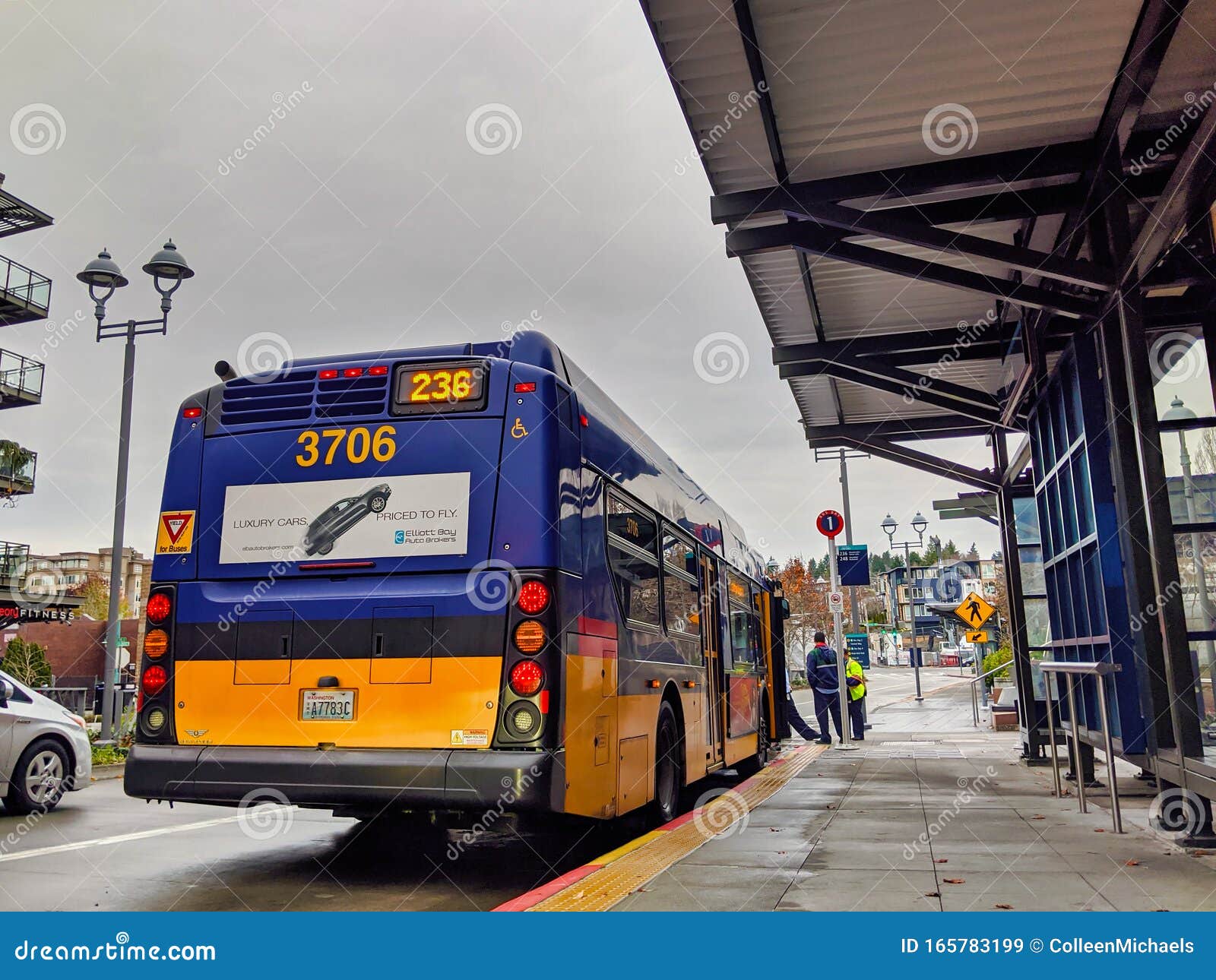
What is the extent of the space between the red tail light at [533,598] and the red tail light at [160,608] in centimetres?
229

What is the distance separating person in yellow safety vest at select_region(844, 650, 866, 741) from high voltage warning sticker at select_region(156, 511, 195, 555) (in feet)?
45.4

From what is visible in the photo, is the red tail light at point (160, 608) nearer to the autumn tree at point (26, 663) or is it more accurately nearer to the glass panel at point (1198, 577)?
the glass panel at point (1198, 577)

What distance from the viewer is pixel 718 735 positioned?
10.7m

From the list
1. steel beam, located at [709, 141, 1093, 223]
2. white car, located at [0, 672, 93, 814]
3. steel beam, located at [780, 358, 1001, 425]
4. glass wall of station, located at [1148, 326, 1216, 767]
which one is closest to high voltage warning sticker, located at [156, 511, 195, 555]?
white car, located at [0, 672, 93, 814]

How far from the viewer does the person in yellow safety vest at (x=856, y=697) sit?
18.3 metres

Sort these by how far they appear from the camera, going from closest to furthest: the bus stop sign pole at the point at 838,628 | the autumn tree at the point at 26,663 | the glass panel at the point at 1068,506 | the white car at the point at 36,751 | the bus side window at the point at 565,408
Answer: the bus side window at the point at 565,408
the white car at the point at 36,751
the glass panel at the point at 1068,506
the bus stop sign pole at the point at 838,628
the autumn tree at the point at 26,663

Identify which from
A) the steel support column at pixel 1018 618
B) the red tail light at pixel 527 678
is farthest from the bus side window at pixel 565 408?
the steel support column at pixel 1018 618

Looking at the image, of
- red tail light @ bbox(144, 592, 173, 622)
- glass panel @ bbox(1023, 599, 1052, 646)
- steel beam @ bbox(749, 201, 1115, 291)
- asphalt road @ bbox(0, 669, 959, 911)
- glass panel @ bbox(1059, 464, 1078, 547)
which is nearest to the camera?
asphalt road @ bbox(0, 669, 959, 911)

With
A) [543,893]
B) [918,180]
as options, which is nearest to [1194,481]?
[918,180]

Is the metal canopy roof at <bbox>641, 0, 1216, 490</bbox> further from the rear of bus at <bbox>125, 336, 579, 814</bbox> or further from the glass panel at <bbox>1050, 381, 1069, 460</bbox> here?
the rear of bus at <bbox>125, 336, 579, 814</bbox>

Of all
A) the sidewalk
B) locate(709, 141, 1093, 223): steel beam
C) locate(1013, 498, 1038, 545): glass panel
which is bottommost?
the sidewalk

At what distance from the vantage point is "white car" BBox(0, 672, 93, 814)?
9219 mm

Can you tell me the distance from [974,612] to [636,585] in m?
17.9

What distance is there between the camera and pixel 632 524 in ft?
24.8
